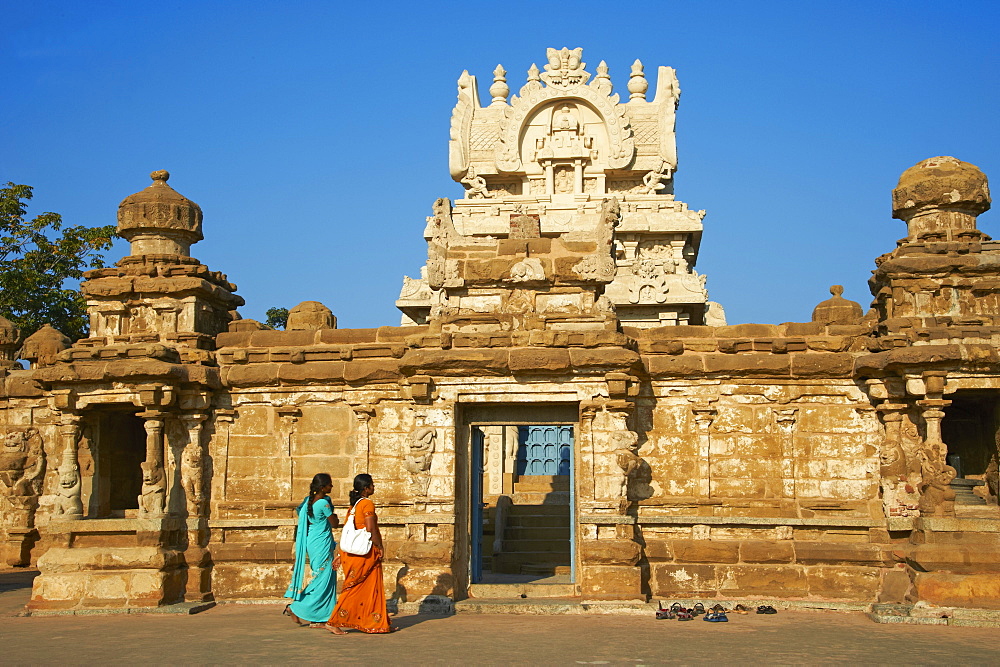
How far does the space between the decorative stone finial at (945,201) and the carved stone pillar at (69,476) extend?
36.8 feet

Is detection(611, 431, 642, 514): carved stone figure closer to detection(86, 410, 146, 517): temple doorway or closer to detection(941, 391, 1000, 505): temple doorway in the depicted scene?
detection(941, 391, 1000, 505): temple doorway

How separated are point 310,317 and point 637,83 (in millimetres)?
16880

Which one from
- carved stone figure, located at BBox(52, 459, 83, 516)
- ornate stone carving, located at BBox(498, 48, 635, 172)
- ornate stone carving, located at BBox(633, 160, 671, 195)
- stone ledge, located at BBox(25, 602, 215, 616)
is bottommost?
stone ledge, located at BBox(25, 602, 215, 616)

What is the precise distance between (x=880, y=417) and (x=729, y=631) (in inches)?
151

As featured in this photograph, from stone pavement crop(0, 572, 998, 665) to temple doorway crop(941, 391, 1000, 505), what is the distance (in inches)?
107

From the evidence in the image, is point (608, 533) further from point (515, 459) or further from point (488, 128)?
point (488, 128)

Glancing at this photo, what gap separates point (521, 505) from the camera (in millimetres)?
19438

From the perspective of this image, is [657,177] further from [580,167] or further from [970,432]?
[970,432]

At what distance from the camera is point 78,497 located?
13508mm

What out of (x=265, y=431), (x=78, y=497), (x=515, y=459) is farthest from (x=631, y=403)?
(x=515, y=459)

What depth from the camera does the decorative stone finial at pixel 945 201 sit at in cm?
1317

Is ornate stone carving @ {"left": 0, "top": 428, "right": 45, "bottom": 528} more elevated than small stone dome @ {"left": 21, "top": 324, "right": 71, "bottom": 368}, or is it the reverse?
small stone dome @ {"left": 21, "top": 324, "right": 71, "bottom": 368}

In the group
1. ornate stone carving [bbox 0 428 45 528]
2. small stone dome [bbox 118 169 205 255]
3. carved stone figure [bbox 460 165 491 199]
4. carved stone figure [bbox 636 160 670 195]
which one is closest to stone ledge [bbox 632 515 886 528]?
Answer: small stone dome [bbox 118 169 205 255]

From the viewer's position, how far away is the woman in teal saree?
422 inches
